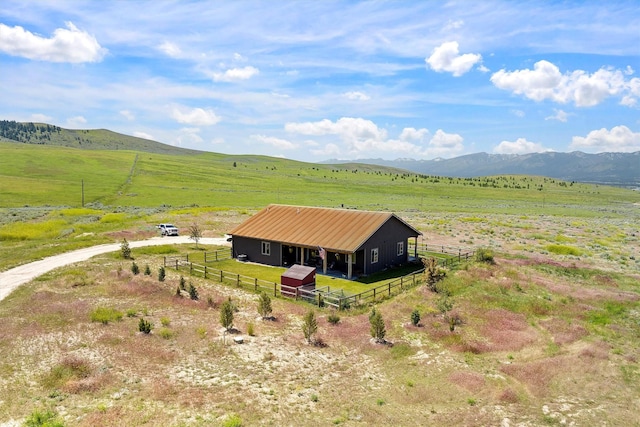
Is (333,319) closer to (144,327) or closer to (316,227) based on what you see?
(144,327)

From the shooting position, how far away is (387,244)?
3988cm

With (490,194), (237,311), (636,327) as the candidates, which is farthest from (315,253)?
(490,194)

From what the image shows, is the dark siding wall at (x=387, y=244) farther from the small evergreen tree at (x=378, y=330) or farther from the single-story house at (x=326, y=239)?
the small evergreen tree at (x=378, y=330)

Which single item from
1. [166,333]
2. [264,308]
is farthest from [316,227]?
[166,333]

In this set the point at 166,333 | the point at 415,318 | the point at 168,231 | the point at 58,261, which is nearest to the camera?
the point at 166,333

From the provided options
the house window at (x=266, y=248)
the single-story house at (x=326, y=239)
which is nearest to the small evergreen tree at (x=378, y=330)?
the single-story house at (x=326, y=239)

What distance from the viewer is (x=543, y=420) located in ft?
51.1

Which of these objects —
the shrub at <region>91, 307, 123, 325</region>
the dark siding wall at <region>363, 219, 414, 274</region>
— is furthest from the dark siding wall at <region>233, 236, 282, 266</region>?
the shrub at <region>91, 307, 123, 325</region>

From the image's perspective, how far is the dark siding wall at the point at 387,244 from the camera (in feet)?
123

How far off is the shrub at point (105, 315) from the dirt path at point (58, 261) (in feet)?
24.5

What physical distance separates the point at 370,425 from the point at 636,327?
19.1 metres

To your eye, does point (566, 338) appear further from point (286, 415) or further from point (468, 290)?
point (286, 415)

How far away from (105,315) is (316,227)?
19.9m

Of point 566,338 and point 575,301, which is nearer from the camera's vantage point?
point 566,338
